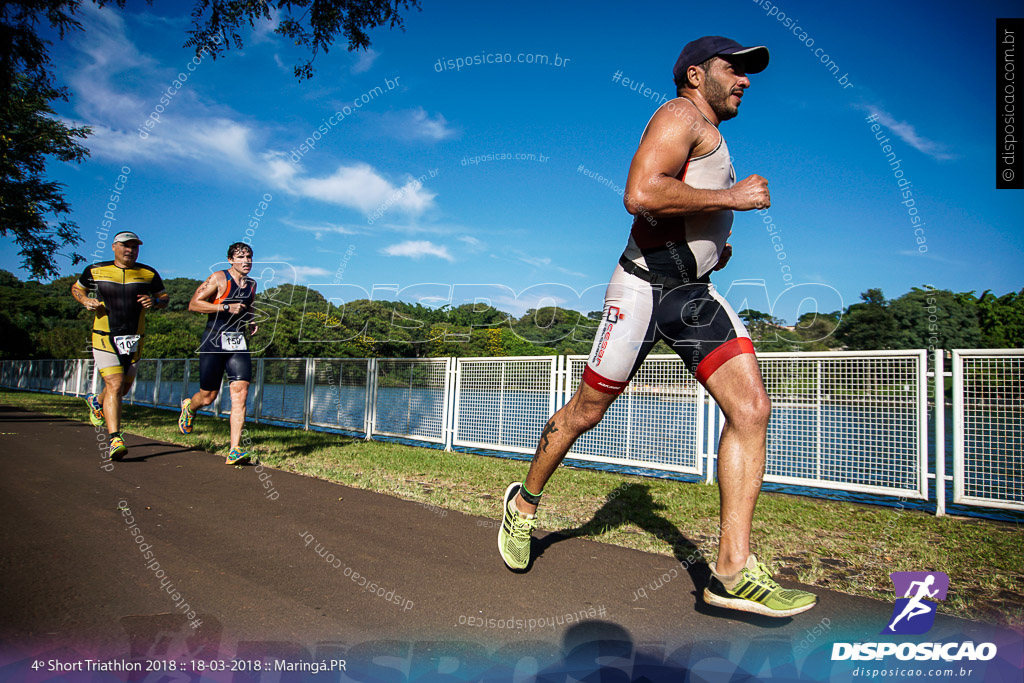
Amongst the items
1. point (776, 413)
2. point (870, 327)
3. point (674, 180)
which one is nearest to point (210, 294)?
point (674, 180)

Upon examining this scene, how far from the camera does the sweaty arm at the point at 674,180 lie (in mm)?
2119

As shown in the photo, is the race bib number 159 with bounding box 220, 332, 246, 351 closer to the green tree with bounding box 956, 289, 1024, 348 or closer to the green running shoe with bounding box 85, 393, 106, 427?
the green running shoe with bounding box 85, 393, 106, 427

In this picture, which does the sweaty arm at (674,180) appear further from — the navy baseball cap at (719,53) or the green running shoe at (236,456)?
the green running shoe at (236,456)

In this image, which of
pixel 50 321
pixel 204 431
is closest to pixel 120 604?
pixel 204 431

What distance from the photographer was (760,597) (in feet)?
6.70

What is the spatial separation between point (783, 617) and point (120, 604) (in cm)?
245

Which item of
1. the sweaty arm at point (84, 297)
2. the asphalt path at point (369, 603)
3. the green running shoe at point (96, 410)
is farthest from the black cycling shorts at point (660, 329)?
the green running shoe at point (96, 410)

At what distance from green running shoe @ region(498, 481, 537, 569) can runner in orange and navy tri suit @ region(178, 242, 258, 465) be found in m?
3.94

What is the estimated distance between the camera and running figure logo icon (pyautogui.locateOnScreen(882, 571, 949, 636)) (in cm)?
210

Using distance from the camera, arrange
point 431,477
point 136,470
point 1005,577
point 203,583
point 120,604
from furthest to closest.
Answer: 1. point 431,477
2. point 136,470
3. point 1005,577
4. point 203,583
5. point 120,604

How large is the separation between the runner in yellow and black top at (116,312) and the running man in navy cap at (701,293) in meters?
5.38

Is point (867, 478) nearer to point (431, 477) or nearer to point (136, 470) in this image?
point (431, 477)

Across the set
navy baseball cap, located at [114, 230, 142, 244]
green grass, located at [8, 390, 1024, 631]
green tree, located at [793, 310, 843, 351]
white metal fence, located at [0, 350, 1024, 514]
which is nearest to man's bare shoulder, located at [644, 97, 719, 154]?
green grass, located at [8, 390, 1024, 631]

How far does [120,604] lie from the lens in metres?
2.01
